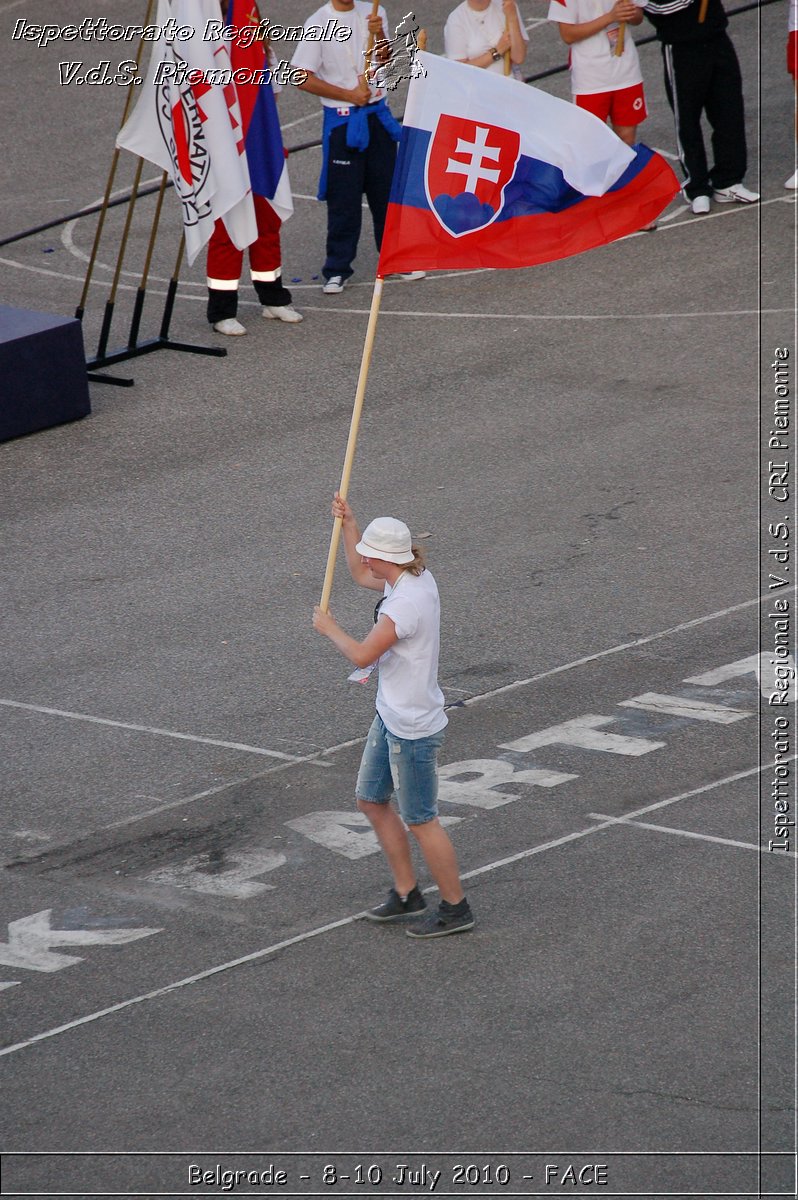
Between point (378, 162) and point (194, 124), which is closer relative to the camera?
point (194, 124)

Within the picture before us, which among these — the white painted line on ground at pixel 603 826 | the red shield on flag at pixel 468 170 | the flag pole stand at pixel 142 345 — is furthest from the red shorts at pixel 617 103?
the white painted line on ground at pixel 603 826

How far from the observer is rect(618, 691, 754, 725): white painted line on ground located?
8969 millimetres

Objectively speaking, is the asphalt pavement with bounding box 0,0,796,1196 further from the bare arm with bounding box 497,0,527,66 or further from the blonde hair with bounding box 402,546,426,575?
the bare arm with bounding box 497,0,527,66

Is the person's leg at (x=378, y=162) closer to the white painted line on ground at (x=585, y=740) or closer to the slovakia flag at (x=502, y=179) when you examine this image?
the slovakia flag at (x=502, y=179)

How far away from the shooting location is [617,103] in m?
16.5

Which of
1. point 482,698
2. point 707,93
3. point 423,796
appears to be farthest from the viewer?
point 707,93

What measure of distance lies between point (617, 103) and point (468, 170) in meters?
9.34

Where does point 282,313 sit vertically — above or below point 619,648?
above

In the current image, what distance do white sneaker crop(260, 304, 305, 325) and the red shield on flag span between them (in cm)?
784

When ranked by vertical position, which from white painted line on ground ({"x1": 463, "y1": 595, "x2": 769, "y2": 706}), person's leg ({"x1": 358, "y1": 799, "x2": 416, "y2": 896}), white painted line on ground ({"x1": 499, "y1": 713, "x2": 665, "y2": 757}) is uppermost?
person's leg ({"x1": 358, "y1": 799, "x2": 416, "y2": 896})

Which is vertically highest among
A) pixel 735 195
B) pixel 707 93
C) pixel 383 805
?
pixel 707 93

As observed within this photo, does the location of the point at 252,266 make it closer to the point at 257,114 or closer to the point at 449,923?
the point at 257,114

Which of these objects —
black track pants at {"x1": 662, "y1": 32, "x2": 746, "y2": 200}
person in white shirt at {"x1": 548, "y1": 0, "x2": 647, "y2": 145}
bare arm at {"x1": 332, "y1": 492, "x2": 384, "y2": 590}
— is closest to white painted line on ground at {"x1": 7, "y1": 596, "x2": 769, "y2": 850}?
bare arm at {"x1": 332, "y1": 492, "x2": 384, "y2": 590}

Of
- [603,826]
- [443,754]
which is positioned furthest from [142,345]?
[603,826]
